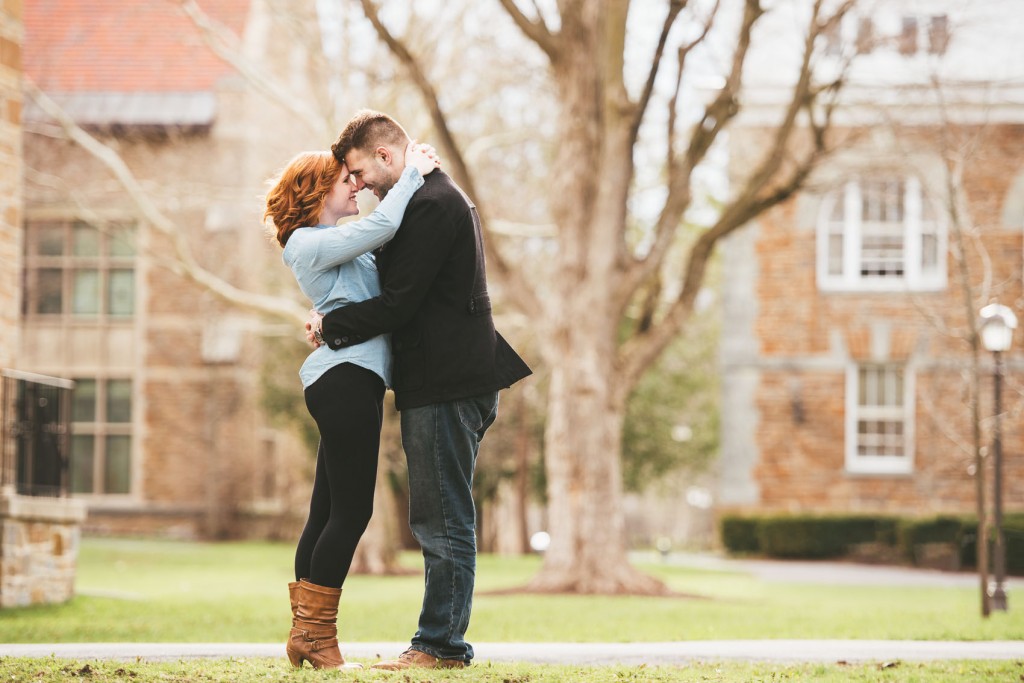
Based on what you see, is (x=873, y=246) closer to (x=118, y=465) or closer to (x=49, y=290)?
(x=118, y=465)

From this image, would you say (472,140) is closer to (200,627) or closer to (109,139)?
(109,139)

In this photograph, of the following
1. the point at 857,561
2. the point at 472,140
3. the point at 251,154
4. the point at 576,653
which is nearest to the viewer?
the point at 576,653

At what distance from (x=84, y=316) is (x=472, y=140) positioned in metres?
9.74

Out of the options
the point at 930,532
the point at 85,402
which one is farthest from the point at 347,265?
the point at 85,402

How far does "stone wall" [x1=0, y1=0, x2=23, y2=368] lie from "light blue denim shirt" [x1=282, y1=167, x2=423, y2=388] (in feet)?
22.1

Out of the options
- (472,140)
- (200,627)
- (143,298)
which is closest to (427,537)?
(200,627)

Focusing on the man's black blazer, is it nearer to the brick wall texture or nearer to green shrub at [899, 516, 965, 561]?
green shrub at [899, 516, 965, 561]

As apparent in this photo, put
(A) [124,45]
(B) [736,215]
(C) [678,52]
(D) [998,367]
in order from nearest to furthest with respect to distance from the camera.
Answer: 1. (D) [998,367]
2. (C) [678,52]
3. (B) [736,215]
4. (A) [124,45]

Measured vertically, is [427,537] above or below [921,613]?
above

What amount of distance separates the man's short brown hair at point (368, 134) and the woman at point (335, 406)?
9 cm

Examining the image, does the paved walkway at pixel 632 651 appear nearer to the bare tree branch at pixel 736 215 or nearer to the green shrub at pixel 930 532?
the bare tree branch at pixel 736 215

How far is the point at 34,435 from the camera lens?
11.8m

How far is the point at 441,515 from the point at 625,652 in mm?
2006

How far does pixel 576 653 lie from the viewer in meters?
6.74
